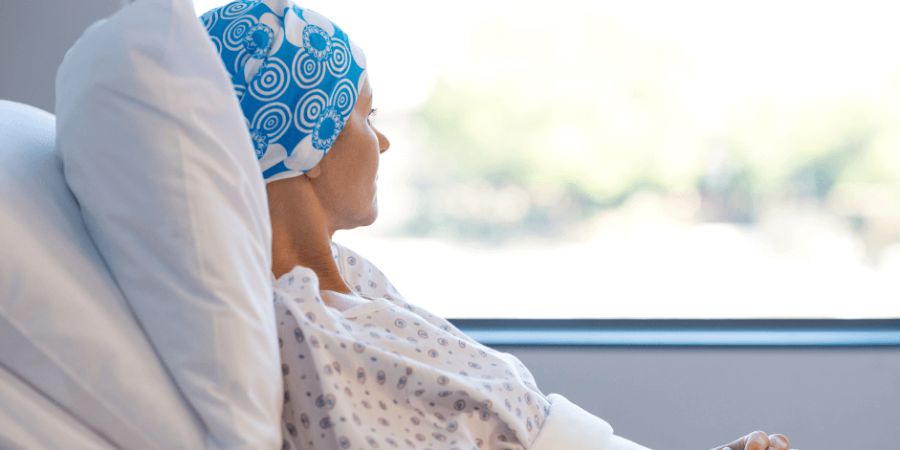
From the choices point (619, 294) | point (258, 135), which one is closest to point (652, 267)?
point (619, 294)

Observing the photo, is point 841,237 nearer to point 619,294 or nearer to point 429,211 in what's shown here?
point 619,294

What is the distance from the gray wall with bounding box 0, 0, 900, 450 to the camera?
2.16 metres

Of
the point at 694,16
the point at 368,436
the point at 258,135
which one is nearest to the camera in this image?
the point at 368,436

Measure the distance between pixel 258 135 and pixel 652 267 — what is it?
1395 mm

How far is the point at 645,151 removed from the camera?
2.33 metres

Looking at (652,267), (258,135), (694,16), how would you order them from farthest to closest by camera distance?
(652,267)
(694,16)
(258,135)

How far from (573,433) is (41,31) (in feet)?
5.37

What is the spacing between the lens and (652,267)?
2402 millimetres

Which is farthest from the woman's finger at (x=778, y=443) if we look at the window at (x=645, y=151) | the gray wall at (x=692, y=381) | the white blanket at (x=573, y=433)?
the window at (x=645, y=151)

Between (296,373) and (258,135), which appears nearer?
(296,373)

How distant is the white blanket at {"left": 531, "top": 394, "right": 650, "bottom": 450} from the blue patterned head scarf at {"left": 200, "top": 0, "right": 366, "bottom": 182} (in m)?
0.43

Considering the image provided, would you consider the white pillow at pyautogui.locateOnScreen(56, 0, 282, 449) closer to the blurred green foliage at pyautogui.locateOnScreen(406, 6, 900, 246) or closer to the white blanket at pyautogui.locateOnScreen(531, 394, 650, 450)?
the white blanket at pyautogui.locateOnScreen(531, 394, 650, 450)

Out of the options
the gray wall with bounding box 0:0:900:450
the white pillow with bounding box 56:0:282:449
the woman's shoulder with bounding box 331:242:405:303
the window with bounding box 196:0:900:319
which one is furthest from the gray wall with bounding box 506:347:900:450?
the white pillow with bounding box 56:0:282:449

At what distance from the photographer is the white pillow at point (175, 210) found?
0.91 m
